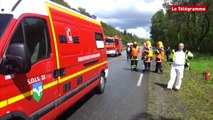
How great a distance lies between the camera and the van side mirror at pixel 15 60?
14.4ft

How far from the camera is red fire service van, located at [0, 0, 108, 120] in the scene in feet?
14.9

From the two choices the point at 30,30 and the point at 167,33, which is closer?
the point at 30,30

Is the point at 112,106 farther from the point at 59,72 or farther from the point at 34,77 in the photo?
the point at 34,77

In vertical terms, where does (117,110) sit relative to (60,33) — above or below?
below

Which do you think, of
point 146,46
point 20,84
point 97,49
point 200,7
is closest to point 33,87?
point 20,84

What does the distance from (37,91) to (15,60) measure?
1.20 meters

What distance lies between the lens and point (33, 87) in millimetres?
5348

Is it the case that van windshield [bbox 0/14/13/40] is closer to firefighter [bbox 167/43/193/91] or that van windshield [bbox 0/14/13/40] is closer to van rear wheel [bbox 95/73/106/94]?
van rear wheel [bbox 95/73/106/94]

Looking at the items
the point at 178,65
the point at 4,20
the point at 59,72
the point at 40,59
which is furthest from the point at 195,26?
the point at 4,20

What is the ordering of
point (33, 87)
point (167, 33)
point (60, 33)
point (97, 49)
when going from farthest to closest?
point (167, 33)
point (97, 49)
point (60, 33)
point (33, 87)

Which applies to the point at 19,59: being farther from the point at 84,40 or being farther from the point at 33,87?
the point at 84,40

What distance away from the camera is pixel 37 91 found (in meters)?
5.50

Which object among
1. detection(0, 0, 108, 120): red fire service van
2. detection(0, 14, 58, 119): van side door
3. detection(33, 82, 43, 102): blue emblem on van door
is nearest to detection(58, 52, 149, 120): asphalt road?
detection(0, 0, 108, 120): red fire service van

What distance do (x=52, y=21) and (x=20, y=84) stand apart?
188 cm
